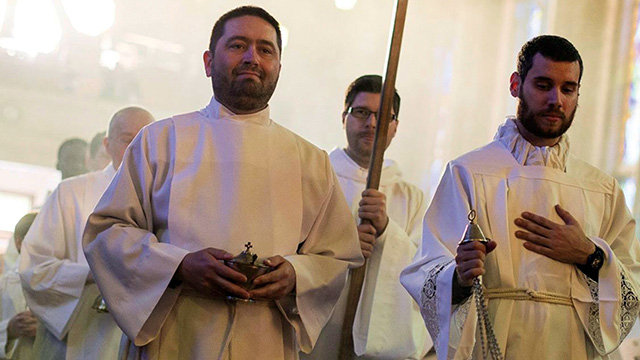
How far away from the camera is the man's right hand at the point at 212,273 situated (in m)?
3.52

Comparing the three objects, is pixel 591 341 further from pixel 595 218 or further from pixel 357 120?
pixel 357 120

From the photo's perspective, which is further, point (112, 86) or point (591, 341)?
point (112, 86)

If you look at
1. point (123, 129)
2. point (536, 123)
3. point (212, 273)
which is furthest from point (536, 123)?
point (123, 129)

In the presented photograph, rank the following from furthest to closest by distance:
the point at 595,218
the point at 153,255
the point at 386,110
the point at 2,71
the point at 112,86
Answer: the point at 112,86 → the point at 2,71 → the point at 386,110 → the point at 595,218 → the point at 153,255

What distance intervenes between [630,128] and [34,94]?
243 inches

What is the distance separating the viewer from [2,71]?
27.7ft

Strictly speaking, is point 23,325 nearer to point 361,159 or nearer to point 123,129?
point 123,129

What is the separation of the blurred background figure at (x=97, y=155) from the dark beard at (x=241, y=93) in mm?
3291

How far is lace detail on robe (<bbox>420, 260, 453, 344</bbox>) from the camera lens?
3.98 m

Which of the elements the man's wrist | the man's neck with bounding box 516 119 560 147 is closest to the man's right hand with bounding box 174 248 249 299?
the man's wrist

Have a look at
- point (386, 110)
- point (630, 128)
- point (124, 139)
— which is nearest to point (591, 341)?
point (386, 110)

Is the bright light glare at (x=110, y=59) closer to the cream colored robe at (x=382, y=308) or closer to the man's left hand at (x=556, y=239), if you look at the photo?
the cream colored robe at (x=382, y=308)

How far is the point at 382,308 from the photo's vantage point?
5605 millimetres

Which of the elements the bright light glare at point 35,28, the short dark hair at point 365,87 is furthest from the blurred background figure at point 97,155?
the short dark hair at point 365,87
